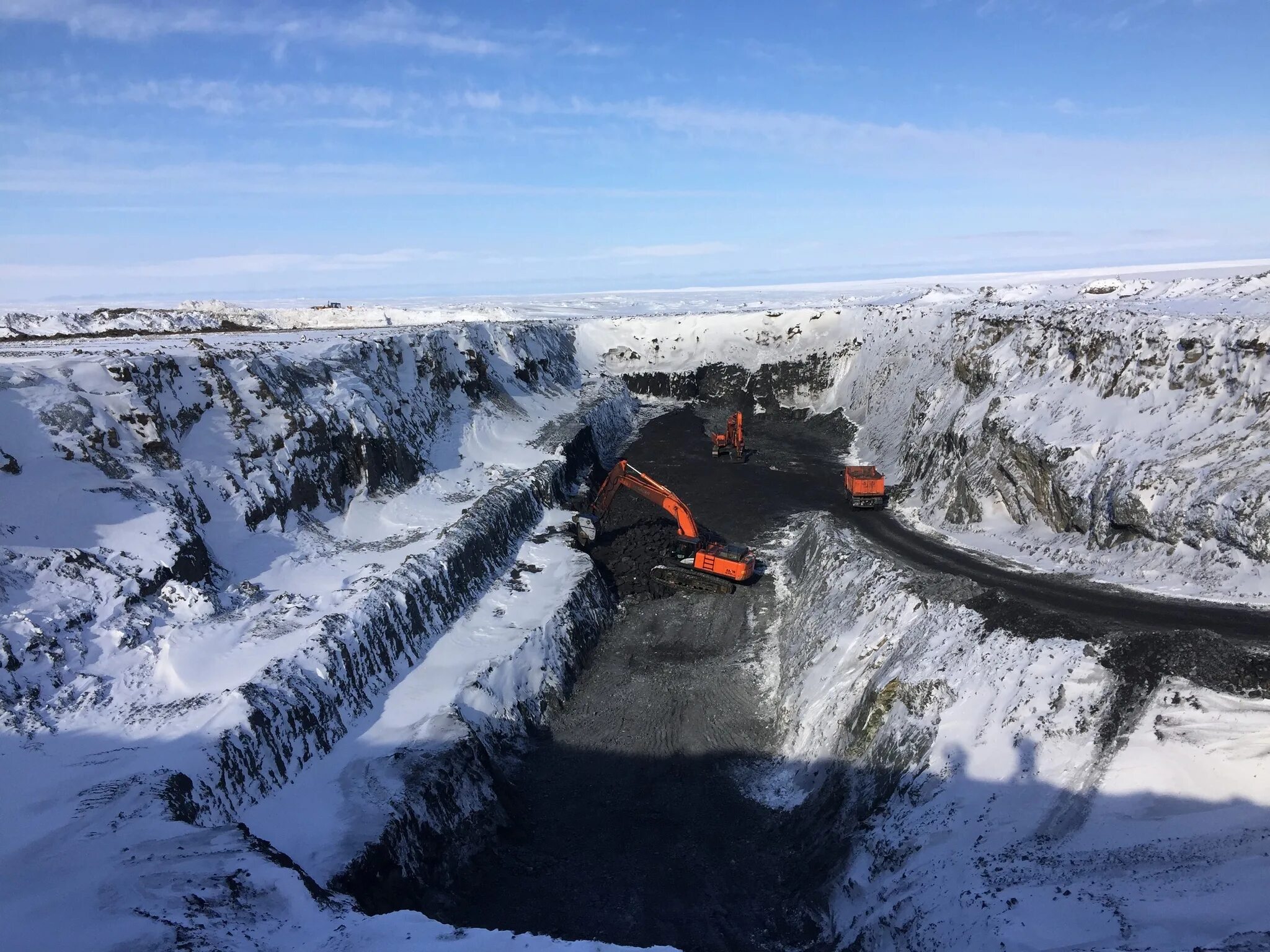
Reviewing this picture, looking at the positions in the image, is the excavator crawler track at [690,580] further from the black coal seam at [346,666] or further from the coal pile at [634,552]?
the black coal seam at [346,666]

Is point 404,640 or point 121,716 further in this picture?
point 404,640

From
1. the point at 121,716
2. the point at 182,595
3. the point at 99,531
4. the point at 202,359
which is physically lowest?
the point at 121,716

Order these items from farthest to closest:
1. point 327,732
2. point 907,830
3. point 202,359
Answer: point 202,359 → point 327,732 → point 907,830

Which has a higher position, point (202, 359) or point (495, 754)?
point (202, 359)

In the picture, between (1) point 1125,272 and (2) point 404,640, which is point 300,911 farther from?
(1) point 1125,272

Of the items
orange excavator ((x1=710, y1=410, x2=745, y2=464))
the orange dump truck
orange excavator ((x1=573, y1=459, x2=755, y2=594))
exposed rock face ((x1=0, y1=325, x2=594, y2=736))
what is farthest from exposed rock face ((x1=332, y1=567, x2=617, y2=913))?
orange excavator ((x1=710, y1=410, x2=745, y2=464))

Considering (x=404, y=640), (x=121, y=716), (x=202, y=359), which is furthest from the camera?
(x=202, y=359)

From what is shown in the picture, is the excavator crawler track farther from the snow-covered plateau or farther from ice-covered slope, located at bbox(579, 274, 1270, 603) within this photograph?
ice-covered slope, located at bbox(579, 274, 1270, 603)

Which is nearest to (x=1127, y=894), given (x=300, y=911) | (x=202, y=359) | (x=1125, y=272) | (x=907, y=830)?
(x=907, y=830)
